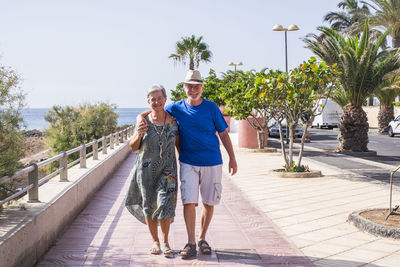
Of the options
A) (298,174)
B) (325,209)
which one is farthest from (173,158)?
(298,174)

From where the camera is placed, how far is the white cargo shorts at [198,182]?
495cm

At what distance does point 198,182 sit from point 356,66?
13.8 m

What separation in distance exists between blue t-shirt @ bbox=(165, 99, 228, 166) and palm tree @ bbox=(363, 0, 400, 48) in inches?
1390

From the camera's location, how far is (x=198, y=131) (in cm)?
493

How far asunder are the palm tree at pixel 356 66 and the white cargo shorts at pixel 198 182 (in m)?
13.4

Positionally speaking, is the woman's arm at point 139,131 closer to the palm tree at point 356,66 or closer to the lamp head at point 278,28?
the palm tree at point 356,66

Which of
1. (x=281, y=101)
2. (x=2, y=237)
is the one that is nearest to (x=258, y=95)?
(x=281, y=101)

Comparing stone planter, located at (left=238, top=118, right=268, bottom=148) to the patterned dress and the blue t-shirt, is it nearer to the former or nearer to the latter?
the blue t-shirt

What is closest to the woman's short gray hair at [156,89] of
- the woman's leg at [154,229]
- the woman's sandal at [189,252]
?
the woman's leg at [154,229]

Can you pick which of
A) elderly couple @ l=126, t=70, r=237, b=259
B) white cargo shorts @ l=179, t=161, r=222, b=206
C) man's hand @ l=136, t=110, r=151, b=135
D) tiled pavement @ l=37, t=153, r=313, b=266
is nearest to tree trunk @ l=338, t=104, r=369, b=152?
tiled pavement @ l=37, t=153, r=313, b=266

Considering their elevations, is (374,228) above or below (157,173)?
below

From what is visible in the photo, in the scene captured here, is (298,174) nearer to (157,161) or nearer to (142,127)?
(157,161)

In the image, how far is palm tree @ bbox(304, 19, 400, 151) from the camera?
56.8 feet

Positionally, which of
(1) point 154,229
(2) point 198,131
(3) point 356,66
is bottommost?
(1) point 154,229
